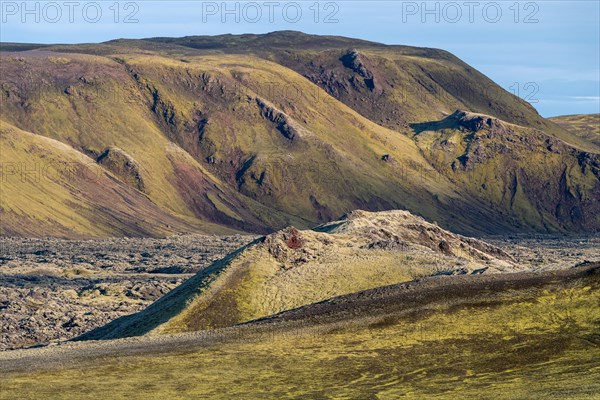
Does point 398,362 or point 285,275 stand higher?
point 285,275

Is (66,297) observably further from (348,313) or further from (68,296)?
(348,313)

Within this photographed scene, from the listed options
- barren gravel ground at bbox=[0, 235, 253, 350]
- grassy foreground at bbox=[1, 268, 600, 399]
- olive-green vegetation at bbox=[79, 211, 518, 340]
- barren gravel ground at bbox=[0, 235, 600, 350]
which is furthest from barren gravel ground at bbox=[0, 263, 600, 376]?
barren gravel ground at bbox=[0, 235, 253, 350]

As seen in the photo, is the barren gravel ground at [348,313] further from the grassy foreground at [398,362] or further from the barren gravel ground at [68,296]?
the barren gravel ground at [68,296]

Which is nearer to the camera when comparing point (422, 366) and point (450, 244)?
point (422, 366)

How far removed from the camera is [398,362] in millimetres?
67938

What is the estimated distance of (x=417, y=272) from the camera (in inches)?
4114

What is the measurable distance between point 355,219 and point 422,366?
2303 inches

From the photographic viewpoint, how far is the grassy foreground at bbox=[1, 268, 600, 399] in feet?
195

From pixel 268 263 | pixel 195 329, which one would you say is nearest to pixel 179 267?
pixel 268 263

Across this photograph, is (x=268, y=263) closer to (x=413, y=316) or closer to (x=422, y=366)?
(x=413, y=316)

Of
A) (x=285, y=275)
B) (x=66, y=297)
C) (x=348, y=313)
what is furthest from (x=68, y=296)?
(x=348, y=313)

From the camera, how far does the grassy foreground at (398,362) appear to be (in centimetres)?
5947

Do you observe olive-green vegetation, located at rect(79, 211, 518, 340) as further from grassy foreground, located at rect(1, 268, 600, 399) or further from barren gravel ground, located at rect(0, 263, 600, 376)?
grassy foreground, located at rect(1, 268, 600, 399)

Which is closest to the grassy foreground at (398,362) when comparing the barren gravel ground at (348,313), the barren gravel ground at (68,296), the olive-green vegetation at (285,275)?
the barren gravel ground at (348,313)
